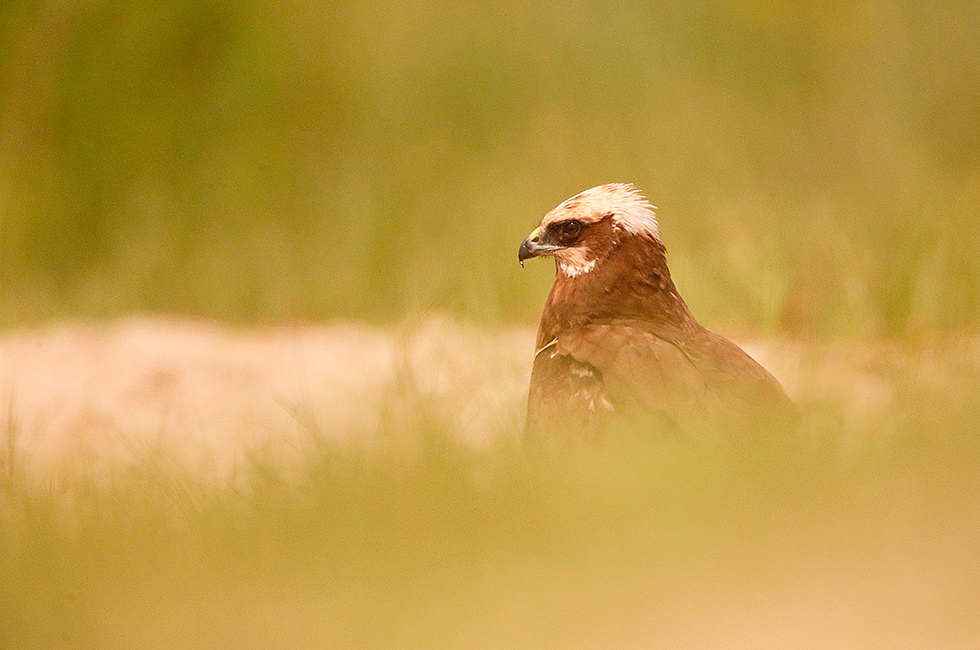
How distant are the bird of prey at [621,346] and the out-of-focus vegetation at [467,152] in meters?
0.42

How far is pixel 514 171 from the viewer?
2324mm

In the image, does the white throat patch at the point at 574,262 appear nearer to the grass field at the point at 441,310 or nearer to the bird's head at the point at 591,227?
the bird's head at the point at 591,227

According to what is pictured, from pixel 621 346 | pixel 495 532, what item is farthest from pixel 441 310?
pixel 495 532

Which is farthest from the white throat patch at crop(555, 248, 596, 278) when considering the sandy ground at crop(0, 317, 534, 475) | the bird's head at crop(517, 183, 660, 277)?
the sandy ground at crop(0, 317, 534, 475)

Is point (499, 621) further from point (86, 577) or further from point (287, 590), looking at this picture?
point (86, 577)

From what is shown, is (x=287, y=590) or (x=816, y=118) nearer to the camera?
(x=287, y=590)

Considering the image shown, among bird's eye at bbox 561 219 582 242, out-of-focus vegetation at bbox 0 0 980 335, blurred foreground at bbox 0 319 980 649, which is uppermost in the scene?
out-of-focus vegetation at bbox 0 0 980 335

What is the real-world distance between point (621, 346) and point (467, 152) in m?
1.39

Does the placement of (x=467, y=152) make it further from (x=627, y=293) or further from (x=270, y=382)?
(x=627, y=293)

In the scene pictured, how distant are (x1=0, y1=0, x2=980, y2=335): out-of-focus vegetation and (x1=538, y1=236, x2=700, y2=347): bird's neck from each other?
0.39 meters

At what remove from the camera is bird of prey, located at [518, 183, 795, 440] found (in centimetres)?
105

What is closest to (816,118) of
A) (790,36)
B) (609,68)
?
(790,36)

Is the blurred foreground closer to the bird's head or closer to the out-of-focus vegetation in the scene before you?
the bird's head

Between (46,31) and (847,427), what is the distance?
2.47 m
